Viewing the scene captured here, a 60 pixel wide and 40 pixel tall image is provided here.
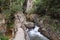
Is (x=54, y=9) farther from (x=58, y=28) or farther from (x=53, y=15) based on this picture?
(x=58, y=28)

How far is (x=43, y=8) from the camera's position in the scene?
17391mm

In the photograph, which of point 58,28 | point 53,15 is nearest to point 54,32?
point 58,28

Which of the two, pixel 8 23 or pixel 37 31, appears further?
pixel 37 31

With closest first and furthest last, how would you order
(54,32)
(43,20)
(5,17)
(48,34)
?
(5,17), (54,32), (48,34), (43,20)

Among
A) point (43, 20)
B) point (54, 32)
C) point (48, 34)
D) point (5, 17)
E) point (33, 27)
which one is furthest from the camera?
point (33, 27)

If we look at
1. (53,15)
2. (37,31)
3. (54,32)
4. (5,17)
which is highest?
(5,17)

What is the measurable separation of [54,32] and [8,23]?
478 centimetres

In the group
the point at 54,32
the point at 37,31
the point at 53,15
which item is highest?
the point at 53,15

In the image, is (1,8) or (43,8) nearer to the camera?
(1,8)

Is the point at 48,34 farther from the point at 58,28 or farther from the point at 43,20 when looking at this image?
the point at 43,20

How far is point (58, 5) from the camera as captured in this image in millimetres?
13516

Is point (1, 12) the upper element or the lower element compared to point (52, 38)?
upper

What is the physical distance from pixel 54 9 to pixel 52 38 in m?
2.83

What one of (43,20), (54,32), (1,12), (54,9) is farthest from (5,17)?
(43,20)
